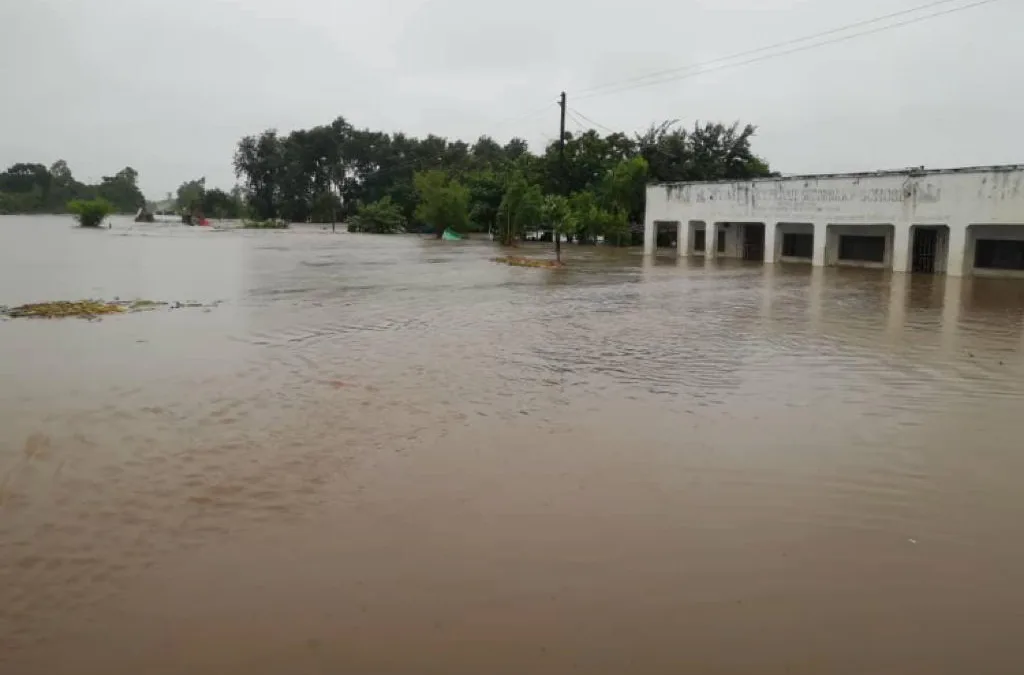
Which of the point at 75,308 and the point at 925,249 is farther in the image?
the point at 925,249

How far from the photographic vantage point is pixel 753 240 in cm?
4262

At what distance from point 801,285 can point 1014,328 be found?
10.2 m

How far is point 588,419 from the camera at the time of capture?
8.68m

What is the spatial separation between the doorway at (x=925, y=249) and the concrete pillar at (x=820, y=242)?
357cm

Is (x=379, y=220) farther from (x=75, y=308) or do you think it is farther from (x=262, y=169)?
(x=75, y=308)

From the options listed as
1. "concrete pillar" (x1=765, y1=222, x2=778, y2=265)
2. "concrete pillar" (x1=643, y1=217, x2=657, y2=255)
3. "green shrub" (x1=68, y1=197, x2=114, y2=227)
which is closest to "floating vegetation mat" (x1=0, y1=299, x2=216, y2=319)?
"concrete pillar" (x1=765, y1=222, x2=778, y2=265)

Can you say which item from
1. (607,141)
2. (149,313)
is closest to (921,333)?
(149,313)

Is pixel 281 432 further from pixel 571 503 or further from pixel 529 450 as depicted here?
pixel 571 503

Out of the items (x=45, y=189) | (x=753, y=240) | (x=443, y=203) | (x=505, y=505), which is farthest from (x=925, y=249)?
(x=45, y=189)

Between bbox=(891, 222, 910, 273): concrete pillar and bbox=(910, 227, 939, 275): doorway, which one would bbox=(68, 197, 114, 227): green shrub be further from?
bbox=(910, 227, 939, 275): doorway

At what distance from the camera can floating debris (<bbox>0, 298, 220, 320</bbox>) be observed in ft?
52.4

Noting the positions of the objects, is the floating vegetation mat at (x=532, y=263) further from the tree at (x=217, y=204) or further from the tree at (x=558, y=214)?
the tree at (x=217, y=204)

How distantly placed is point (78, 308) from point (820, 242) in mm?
29252

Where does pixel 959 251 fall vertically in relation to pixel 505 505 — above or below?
above
